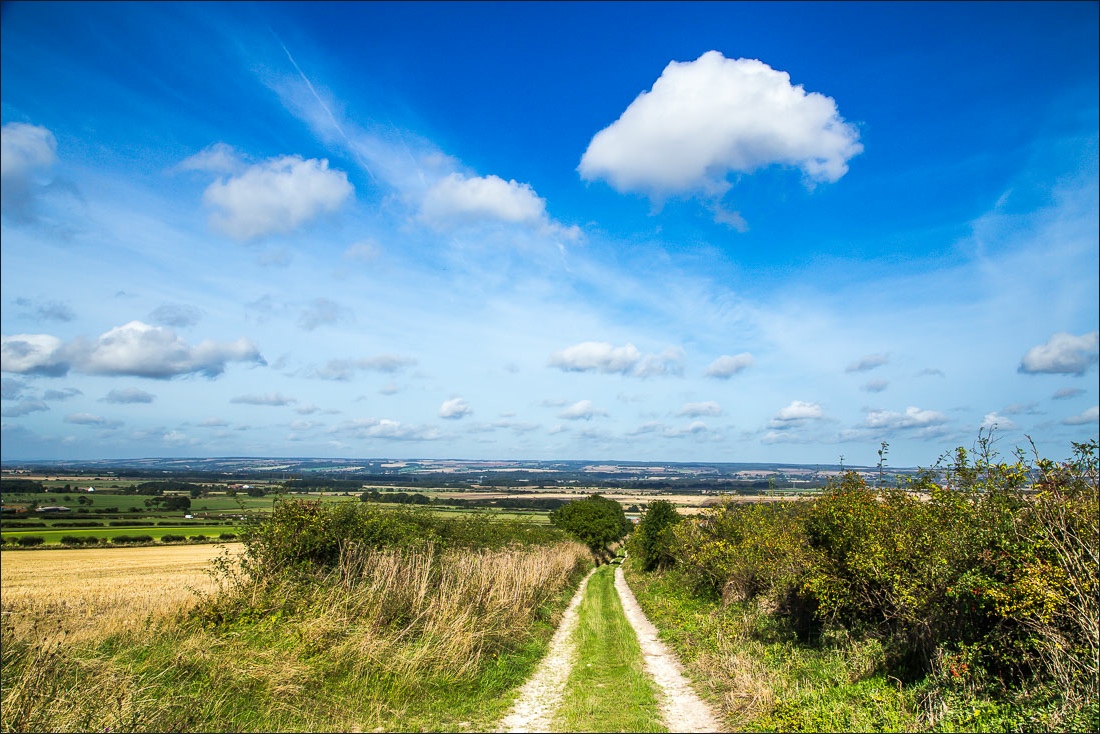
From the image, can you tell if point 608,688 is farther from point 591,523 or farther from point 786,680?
point 591,523

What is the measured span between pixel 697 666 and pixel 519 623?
5.31m

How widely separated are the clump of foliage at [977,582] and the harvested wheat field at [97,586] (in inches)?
543

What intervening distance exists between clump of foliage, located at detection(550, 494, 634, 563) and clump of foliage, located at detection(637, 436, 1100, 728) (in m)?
48.2

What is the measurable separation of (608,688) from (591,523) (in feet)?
173

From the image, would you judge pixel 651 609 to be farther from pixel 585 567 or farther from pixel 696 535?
pixel 585 567

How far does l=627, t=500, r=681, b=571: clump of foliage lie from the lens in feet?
136

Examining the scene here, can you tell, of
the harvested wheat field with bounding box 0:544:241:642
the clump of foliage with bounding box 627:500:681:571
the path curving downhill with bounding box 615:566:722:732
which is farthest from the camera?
the clump of foliage with bounding box 627:500:681:571

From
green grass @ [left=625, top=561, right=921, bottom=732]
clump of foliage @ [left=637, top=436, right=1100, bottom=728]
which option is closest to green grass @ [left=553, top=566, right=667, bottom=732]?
green grass @ [left=625, top=561, right=921, bottom=732]

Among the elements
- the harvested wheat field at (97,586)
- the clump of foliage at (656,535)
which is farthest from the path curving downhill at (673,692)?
the clump of foliage at (656,535)

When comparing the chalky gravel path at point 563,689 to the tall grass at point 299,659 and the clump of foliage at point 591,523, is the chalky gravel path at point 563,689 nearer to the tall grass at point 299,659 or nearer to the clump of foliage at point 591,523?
the tall grass at point 299,659

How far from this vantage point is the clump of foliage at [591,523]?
2411 inches

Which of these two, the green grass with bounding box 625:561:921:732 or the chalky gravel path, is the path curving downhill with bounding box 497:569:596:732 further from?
the green grass with bounding box 625:561:921:732

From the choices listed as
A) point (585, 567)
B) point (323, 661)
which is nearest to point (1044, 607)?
point (323, 661)

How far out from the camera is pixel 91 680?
8281 millimetres
